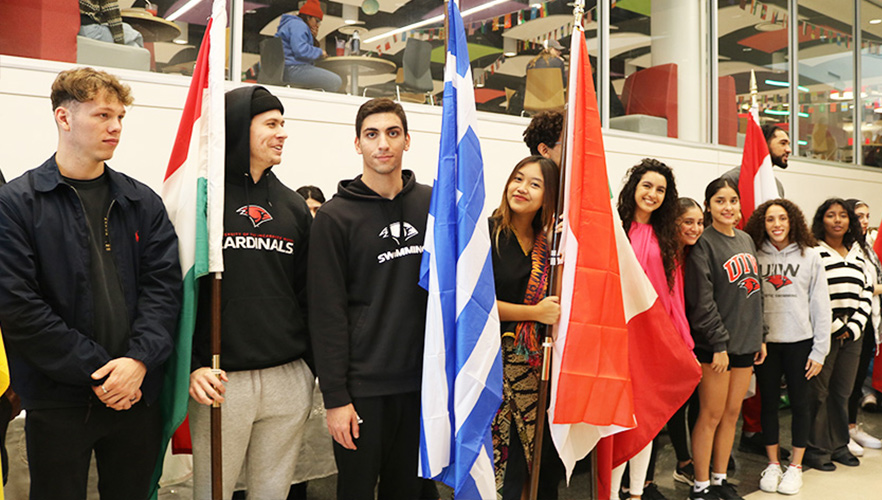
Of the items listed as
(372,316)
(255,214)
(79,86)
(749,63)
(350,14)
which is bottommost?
(372,316)

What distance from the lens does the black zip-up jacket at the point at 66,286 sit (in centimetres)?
174

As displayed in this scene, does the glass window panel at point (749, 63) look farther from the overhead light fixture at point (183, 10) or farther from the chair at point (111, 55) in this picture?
the chair at point (111, 55)

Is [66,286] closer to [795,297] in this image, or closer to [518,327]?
[518,327]

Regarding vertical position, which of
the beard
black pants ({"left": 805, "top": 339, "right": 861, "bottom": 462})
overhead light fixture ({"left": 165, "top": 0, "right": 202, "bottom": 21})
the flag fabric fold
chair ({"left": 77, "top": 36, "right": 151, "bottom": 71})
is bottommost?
black pants ({"left": 805, "top": 339, "right": 861, "bottom": 462})

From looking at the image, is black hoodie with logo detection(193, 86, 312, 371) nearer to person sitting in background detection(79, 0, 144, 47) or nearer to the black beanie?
the black beanie

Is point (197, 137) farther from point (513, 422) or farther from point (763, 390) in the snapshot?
point (763, 390)

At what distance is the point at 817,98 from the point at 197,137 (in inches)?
302

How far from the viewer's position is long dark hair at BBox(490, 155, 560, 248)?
2.50 meters

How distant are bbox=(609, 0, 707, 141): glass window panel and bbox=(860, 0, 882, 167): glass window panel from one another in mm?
3123

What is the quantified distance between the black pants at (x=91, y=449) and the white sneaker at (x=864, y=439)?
4.21 meters

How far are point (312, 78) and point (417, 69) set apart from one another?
2.69 ft

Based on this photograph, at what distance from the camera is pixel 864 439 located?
448cm

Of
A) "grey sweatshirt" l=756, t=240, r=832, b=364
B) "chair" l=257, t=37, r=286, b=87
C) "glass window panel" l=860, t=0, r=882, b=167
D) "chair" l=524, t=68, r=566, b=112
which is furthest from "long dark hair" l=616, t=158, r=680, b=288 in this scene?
"glass window panel" l=860, t=0, r=882, b=167

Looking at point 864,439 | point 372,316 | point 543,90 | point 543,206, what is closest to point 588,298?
point 543,206
